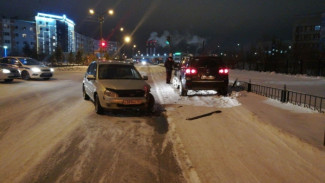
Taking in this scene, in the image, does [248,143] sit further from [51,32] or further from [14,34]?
[51,32]

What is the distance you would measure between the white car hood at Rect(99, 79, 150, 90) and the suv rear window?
4.11 metres

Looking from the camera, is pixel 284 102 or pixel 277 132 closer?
pixel 277 132

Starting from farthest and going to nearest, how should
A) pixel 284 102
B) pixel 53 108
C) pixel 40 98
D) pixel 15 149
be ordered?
pixel 40 98 < pixel 284 102 < pixel 53 108 < pixel 15 149

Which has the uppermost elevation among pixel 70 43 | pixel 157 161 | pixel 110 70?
pixel 70 43

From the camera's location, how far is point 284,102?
1072cm

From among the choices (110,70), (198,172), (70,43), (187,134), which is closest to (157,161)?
(198,172)

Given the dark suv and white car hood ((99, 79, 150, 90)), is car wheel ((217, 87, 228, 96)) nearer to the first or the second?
the dark suv

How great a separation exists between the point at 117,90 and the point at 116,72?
160 cm

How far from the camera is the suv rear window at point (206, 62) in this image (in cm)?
1269

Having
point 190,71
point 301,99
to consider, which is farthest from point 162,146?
point 301,99

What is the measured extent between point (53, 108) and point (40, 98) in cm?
273

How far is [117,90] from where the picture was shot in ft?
28.2

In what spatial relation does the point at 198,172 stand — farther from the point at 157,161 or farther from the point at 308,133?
the point at 308,133

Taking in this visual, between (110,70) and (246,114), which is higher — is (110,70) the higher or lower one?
the higher one
